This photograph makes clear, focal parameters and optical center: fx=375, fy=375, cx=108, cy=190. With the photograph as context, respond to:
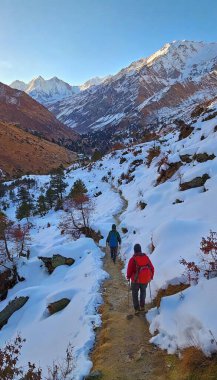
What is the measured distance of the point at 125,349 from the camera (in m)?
8.91

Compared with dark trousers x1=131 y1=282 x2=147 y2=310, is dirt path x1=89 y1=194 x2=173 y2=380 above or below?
below

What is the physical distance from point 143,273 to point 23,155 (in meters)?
134

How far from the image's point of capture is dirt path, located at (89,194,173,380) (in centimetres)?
777

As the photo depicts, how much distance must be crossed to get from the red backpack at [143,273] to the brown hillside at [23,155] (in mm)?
113023

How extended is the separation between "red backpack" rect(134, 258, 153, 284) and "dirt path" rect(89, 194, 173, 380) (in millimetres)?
982

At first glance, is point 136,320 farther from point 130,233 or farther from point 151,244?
point 130,233


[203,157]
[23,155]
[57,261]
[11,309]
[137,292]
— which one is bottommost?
[11,309]

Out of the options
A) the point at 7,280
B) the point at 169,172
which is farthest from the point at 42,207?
the point at 7,280

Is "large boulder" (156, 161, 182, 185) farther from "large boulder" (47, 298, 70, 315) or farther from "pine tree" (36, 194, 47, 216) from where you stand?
"pine tree" (36, 194, 47, 216)

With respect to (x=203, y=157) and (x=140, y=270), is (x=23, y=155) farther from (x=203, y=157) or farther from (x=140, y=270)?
(x=140, y=270)

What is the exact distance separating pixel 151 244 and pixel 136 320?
4.93 metres

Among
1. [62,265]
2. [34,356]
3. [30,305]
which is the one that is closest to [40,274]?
[62,265]

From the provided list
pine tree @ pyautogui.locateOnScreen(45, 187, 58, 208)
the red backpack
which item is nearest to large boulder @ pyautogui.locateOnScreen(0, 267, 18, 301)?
the red backpack

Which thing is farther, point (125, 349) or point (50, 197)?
point (50, 197)
